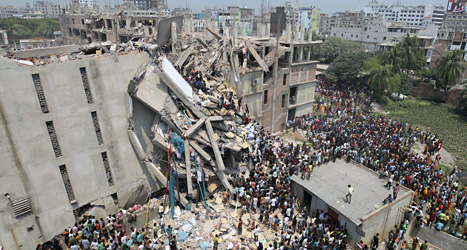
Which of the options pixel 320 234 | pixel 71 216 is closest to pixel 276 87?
pixel 320 234

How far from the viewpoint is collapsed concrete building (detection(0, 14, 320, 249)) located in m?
12.2

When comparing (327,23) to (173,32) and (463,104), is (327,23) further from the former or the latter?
(173,32)

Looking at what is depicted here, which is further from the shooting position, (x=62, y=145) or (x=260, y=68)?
(x=260, y=68)

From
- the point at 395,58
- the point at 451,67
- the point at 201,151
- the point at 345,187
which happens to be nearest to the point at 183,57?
the point at 201,151

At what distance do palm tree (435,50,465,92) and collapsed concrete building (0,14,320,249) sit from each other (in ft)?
116

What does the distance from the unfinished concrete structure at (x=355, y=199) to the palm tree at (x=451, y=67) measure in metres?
30.5

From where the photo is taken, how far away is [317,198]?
53.0 ft

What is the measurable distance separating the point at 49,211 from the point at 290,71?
2230 cm

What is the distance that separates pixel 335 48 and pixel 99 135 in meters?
54.1

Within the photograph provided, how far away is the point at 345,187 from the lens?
1711cm

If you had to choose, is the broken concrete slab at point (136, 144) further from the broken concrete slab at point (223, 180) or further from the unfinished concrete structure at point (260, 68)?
the unfinished concrete structure at point (260, 68)

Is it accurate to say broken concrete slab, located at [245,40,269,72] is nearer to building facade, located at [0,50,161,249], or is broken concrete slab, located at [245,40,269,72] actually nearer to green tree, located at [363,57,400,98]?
building facade, located at [0,50,161,249]

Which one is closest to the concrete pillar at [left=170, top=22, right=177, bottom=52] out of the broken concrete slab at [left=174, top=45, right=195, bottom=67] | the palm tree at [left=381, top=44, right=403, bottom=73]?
the broken concrete slab at [left=174, top=45, right=195, bottom=67]

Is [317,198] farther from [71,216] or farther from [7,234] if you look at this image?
[7,234]
